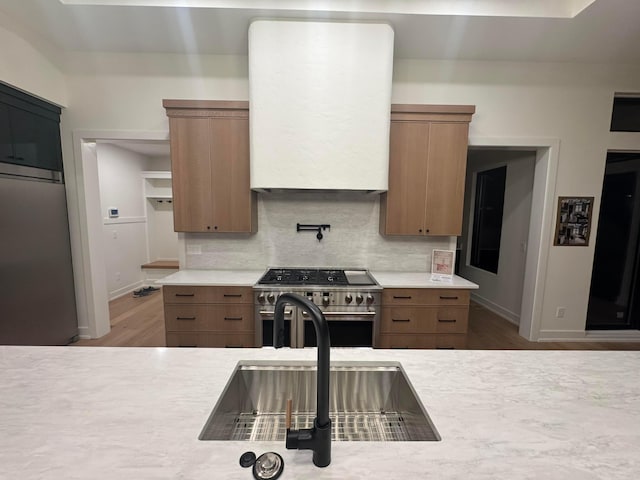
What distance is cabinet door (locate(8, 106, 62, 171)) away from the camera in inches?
95.9

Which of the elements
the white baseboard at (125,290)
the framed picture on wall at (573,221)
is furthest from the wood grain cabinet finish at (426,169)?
the white baseboard at (125,290)

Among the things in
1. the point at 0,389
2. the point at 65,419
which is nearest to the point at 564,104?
the point at 65,419

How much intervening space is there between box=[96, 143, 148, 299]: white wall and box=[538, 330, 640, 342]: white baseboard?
598cm

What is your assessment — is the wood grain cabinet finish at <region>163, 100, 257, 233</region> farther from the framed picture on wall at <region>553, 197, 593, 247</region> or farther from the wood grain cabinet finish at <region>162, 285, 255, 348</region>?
the framed picture on wall at <region>553, 197, 593, 247</region>

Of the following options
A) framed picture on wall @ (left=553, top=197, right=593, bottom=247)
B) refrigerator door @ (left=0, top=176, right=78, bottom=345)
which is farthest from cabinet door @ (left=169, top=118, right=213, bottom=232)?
framed picture on wall @ (left=553, top=197, right=593, bottom=247)

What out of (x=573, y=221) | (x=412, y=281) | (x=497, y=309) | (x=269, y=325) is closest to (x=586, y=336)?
(x=497, y=309)

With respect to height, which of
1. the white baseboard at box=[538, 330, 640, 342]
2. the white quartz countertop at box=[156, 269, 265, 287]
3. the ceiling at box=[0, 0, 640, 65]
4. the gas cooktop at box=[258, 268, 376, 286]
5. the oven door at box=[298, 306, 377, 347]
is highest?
the ceiling at box=[0, 0, 640, 65]

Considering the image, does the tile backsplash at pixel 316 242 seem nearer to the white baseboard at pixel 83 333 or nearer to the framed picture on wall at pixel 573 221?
the framed picture on wall at pixel 573 221

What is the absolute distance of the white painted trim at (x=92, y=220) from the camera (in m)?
2.85

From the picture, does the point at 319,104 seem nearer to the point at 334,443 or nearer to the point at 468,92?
the point at 468,92

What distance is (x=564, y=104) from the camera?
291cm

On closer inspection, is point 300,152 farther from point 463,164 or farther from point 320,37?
point 463,164

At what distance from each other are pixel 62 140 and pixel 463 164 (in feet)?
13.3

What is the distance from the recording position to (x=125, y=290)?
4750mm
